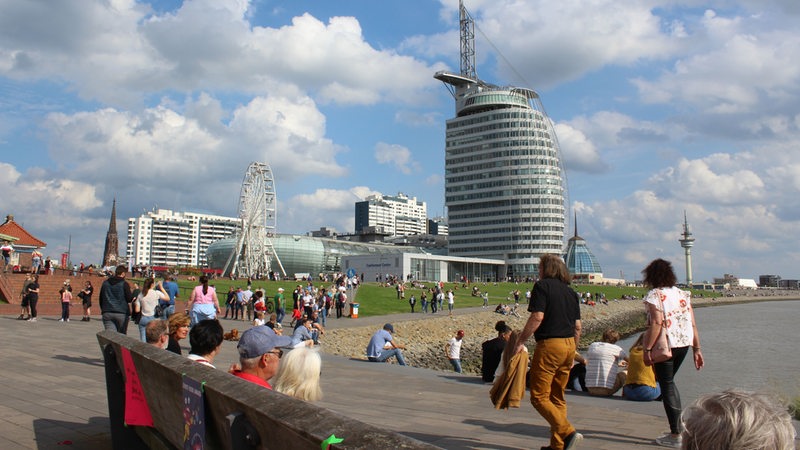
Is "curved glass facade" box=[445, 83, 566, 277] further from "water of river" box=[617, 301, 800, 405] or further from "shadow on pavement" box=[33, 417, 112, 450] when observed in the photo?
"shadow on pavement" box=[33, 417, 112, 450]

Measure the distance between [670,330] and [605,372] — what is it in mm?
4080

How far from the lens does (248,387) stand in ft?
9.44

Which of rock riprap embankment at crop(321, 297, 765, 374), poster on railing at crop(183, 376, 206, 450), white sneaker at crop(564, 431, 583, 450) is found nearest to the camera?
poster on railing at crop(183, 376, 206, 450)

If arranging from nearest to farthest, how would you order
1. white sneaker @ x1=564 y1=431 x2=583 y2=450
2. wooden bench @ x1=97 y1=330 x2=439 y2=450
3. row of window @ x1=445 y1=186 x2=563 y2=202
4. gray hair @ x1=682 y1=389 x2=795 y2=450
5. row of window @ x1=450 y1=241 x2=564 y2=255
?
gray hair @ x1=682 y1=389 x2=795 y2=450 < wooden bench @ x1=97 y1=330 x2=439 y2=450 < white sneaker @ x1=564 y1=431 x2=583 y2=450 < row of window @ x1=450 y1=241 x2=564 y2=255 < row of window @ x1=445 y1=186 x2=563 y2=202

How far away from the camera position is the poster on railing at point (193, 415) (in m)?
3.25

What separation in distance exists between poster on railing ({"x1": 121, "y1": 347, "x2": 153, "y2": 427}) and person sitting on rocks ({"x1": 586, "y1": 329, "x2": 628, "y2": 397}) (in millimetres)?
6927

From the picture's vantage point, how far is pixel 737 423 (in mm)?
1819

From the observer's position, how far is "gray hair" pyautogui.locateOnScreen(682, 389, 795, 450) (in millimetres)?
1790

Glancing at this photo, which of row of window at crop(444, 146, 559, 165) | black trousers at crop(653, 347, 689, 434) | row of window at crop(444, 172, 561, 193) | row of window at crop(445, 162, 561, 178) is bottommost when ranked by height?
black trousers at crop(653, 347, 689, 434)

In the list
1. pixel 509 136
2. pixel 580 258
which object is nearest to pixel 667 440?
pixel 509 136

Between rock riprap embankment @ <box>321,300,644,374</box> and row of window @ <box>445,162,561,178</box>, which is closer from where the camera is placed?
rock riprap embankment @ <box>321,300,644,374</box>

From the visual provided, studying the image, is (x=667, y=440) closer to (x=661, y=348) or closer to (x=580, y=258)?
(x=661, y=348)

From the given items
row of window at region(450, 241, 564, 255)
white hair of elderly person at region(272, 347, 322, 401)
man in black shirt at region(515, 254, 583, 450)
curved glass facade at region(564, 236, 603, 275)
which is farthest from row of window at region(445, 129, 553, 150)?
white hair of elderly person at region(272, 347, 322, 401)

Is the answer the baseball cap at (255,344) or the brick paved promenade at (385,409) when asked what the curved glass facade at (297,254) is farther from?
the baseball cap at (255,344)
